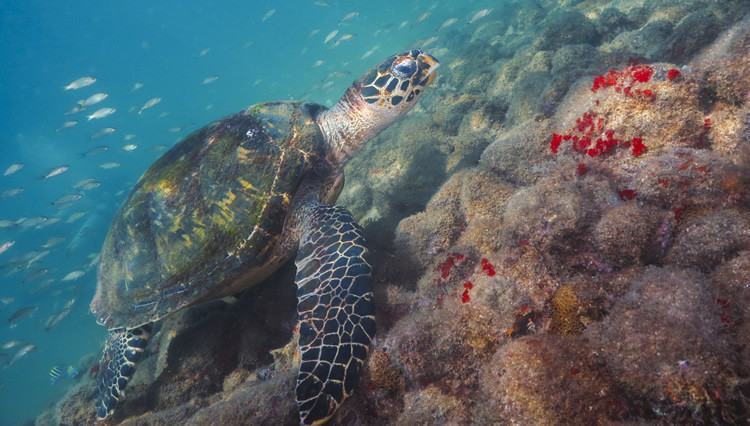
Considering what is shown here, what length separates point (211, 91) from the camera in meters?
106

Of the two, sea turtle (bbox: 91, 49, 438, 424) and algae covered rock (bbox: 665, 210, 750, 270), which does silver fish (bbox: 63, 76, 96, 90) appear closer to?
sea turtle (bbox: 91, 49, 438, 424)

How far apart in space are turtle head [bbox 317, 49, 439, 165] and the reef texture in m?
1.47

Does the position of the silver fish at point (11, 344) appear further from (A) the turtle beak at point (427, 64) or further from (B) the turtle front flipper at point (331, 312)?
(A) the turtle beak at point (427, 64)

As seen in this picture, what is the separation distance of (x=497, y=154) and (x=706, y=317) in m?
2.83

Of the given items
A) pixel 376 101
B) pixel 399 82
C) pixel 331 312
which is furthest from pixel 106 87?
pixel 331 312

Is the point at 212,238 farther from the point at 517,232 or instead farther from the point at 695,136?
the point at 695,136

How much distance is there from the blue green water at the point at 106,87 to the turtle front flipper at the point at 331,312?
1654 cm

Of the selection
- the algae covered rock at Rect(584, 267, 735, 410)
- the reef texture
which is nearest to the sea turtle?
the reef texture

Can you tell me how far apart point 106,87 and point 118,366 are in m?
115

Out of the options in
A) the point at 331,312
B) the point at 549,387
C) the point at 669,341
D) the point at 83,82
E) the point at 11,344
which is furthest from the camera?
the point at 83,82

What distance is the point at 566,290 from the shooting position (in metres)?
2.41

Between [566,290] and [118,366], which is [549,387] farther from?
[118,366]

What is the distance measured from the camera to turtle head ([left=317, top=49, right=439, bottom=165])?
518cm

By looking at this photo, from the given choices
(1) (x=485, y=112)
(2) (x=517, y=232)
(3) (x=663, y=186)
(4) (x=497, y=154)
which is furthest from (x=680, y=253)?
(1) (x=485, y=112)
